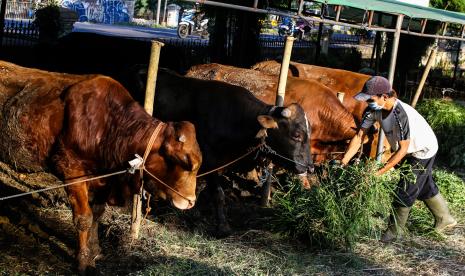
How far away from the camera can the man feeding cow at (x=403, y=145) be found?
21.1ft

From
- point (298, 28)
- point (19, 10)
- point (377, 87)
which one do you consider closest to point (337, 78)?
point (377, 87)

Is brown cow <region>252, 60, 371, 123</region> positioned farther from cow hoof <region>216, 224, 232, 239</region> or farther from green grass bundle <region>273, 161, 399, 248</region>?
cow hoof <region>216, 224, 232, 239</region>

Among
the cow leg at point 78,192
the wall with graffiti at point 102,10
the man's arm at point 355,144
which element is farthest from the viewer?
the wall with graffiti at point 102,10

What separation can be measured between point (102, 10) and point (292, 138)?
4575 centimetres

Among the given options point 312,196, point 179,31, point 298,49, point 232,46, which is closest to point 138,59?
point 232,46

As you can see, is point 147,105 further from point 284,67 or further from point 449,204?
point 449,204


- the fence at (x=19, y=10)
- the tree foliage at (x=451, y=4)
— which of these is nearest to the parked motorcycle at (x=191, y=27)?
the fence at (x=19, y=10)

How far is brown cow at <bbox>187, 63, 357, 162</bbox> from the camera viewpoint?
8.68 meters

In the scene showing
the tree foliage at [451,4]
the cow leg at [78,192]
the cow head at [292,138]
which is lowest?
the cow leg at [78,192]

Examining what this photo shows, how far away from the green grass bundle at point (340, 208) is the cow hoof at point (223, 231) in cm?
52

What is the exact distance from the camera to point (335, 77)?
10453 mm

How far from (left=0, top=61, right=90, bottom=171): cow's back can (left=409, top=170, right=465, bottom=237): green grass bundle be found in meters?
4.33

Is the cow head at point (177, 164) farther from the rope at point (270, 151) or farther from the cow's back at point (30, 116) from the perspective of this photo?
the rope at point (270, 151)

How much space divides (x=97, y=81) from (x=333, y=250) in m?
2.93
